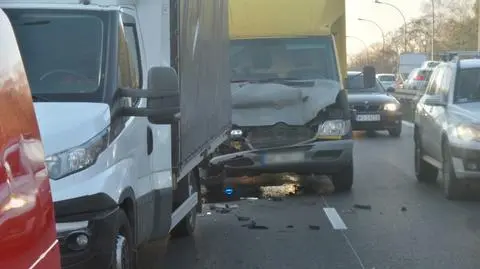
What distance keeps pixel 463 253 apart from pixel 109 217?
12.7 ft

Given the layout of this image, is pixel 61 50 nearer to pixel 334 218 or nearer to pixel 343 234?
pixel 343 234

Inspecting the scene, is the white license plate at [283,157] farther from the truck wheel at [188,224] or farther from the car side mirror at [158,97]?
the car side mirror at [158,97]

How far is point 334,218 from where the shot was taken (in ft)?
30.8

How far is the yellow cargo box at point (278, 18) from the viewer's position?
11.8m

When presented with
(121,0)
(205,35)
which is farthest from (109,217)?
(205,35)

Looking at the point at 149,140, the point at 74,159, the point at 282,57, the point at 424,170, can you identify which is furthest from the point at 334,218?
the point at 74,159

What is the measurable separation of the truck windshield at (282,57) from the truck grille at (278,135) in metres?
0.96

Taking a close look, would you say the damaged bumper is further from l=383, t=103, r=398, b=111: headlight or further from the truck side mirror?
l=383, t=103, r=398, b=111: headlight

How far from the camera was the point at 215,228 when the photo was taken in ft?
29.7

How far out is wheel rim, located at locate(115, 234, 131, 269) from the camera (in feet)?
16.6

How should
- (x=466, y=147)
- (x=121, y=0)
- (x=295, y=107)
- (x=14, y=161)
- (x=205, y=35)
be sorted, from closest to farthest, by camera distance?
(x=14, y=161) → (x=121, y=0) → (x=205, y=35) → (x=466, y=147) → (x=295, y=107)

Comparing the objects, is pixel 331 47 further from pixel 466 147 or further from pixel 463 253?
pixel 463 253

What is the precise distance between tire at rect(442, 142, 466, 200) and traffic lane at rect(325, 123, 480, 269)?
14cm

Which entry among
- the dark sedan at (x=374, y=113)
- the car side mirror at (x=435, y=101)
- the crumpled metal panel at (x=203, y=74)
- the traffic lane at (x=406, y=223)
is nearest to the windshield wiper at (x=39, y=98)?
the crumpled metal panel at (x=203, y=74)
